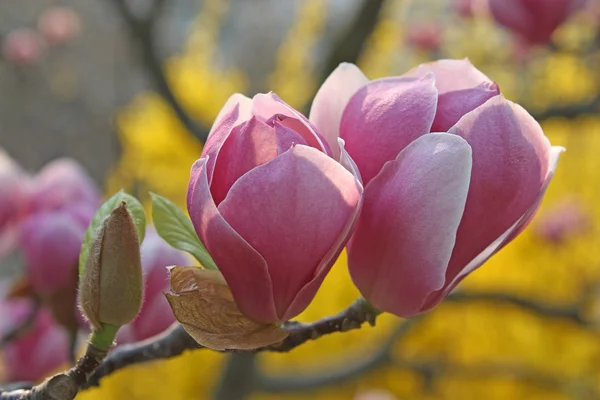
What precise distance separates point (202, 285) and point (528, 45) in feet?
2.30

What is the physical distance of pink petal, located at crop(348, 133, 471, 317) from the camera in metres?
0.27

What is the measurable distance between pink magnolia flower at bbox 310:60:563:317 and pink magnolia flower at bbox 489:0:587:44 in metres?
0.53

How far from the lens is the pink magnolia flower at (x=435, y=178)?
0.27m

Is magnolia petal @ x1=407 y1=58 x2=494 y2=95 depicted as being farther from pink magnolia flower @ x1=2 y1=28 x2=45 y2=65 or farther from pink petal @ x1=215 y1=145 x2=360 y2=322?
pink magnolia flower @ x1=2 y1=28 x2=45 y2=65

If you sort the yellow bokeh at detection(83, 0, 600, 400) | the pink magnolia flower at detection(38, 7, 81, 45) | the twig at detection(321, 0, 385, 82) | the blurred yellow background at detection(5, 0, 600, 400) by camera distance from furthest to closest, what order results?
the pink magnolia flower at detection(38, 7, 81, 45) → the yellow bokeh at detection(83, 0, 600, 400) → the blurred yellow background at detection(5, 0, 600, 400) → the twig at detection(321, 0, 385, 82)

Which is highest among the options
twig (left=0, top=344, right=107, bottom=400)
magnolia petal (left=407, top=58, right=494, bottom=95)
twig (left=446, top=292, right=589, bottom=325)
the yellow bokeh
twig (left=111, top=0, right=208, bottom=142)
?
magnolia petal (left=407, top=58, right=494, bottom=95)

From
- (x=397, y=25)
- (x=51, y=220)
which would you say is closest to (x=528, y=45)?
(x=51, y=220)

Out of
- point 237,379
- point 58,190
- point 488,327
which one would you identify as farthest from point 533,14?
point 488,327

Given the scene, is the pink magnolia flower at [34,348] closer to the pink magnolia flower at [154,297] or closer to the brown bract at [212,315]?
the pink magnolia flower at [154,297]

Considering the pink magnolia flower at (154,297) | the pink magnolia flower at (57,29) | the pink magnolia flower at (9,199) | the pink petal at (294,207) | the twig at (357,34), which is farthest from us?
the pink magnolia flower at (57,29)

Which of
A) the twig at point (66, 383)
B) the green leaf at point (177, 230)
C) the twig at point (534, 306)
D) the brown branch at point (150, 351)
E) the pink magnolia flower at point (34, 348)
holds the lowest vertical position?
the twig at point (534, 306)

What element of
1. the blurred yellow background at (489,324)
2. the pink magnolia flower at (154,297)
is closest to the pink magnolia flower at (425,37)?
the blurred yellow background at (489,324)

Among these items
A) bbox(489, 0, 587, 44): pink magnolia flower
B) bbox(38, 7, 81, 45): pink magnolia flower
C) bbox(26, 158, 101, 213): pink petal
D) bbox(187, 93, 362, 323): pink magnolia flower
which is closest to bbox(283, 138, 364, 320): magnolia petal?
bbox(187, 93, 362, 323): pink magnolia flower

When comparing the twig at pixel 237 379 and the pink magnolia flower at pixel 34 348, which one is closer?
the pink magnolia flower at pixel 34 348
